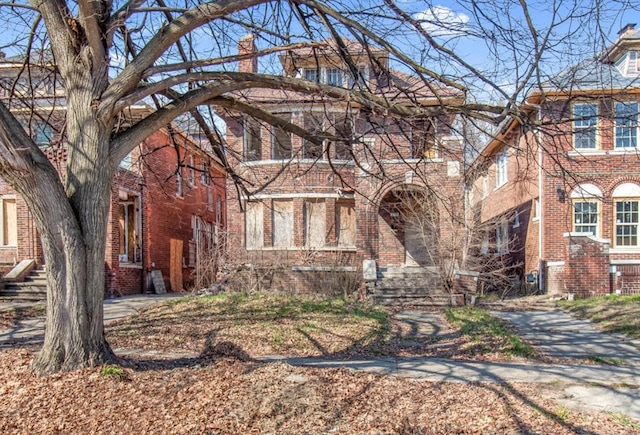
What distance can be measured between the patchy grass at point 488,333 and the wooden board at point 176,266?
39.0 ft

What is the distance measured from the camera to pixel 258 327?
31.8ft

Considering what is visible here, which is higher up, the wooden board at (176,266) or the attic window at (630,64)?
the attic window at (630,64)

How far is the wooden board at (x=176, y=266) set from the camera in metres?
21.0

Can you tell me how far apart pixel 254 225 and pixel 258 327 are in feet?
28.5

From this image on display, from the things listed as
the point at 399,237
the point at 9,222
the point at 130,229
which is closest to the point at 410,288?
the point at 399,237

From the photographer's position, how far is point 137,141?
6.18 metres

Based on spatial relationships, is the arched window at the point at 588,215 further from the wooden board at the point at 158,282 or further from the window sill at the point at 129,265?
the window sill at the point at 129,265

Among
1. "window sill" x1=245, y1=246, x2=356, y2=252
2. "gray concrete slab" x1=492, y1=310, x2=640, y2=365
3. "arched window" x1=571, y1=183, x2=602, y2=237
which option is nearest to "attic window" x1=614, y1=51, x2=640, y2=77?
"arched window" x1=571, y1=183, x2=602, y2=237

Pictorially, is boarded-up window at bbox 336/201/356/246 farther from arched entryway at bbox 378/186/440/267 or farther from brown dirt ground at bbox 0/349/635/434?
brown dirt ground at bbox 0/349/635/434

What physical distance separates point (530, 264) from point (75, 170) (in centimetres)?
1668

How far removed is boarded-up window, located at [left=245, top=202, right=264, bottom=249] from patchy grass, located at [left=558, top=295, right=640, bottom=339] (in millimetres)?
9577

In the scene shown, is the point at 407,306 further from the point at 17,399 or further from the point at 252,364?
the point at 17,399

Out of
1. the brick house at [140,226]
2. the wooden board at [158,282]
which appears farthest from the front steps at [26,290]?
the wooden board at [158,282]

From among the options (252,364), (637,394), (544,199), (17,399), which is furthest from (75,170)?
(544,199)
